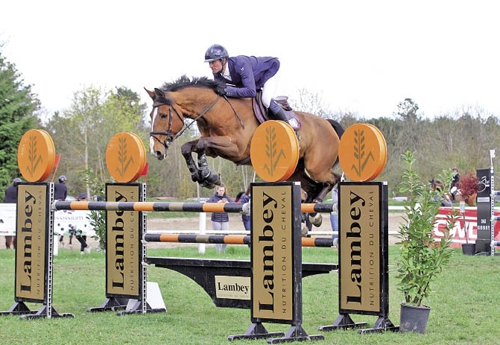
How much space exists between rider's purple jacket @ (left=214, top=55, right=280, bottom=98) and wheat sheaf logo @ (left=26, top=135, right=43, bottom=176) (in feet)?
5.91

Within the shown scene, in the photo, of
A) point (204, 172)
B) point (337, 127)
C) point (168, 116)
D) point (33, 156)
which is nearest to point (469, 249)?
point (337, 127)

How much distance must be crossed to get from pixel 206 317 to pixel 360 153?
6.72 ft

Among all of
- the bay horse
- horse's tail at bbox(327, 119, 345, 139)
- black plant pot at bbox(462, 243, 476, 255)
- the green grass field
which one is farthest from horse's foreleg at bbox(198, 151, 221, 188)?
black plant pot at bbox(462, 243, 476, 255)

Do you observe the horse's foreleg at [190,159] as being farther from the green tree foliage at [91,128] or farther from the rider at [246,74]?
the green tree foliage at [91,128]

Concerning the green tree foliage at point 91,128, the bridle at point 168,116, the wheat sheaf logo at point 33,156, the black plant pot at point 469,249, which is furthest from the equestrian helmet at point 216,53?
the green tree foliage at point 91,128

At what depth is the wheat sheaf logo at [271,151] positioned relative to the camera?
16.1ft

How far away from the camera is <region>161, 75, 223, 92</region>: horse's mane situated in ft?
22.2

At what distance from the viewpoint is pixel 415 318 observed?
518cm

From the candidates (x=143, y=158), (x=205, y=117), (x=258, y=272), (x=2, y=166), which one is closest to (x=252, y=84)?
(x=205, y=117)

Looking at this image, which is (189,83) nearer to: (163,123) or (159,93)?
(159,93)

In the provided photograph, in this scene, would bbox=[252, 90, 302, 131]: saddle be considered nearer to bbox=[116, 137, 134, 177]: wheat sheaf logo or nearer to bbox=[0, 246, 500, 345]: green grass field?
bbox=[116, 137, 134, 177]: wheat sheaf logo

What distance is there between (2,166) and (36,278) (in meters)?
20.4

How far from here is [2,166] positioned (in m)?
25.3

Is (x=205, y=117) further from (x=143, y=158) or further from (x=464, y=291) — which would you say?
(x=464, y=291)
